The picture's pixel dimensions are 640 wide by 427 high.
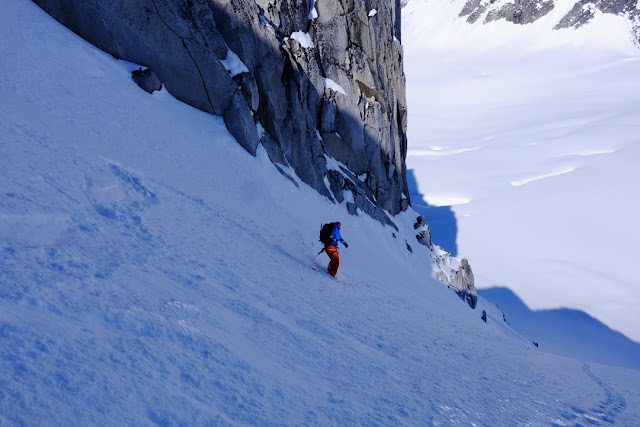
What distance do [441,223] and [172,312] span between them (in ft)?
136

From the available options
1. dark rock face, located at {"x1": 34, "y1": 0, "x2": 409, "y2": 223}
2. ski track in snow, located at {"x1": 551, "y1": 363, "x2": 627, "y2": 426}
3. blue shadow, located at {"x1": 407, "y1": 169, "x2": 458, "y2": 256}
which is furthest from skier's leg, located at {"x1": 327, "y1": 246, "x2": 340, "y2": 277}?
blue shadow, located at {"x1": 407, "y1": 169, "x2": 458, "y2": 256}

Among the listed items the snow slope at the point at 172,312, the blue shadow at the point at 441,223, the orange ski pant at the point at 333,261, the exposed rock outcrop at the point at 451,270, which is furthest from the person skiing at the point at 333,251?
the blue shadow at the point at 441,223

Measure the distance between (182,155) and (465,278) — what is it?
805 inches

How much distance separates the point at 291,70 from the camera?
68.6 feet

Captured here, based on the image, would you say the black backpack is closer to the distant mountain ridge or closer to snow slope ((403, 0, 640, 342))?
snow slope ((403, 0, 640, 342))

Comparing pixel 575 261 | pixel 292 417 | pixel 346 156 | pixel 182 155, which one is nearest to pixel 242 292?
pixel 292 417

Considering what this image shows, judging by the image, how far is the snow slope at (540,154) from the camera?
107 ft

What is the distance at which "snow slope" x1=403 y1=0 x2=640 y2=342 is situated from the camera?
107 ft

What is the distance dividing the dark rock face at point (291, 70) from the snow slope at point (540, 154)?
1284cm

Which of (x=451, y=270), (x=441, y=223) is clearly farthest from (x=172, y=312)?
(x=441, y=223)

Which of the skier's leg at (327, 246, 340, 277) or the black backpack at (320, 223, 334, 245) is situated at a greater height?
the black backpack at (320, 223, 334, 245)

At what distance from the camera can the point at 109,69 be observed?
13.1 m

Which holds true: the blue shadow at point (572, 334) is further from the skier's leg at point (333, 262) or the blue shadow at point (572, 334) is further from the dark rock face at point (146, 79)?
the dark rock face at point (146, 79)

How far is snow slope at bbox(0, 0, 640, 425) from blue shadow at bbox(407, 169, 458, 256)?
29.3m
